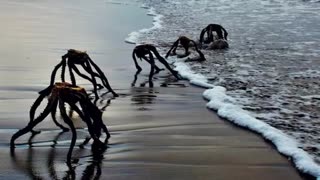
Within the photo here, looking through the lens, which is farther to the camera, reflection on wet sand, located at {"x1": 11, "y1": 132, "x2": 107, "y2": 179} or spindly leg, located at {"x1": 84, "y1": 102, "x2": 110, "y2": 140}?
spindly leg, located at {"x1": 84, "y1": 102, "x2": 110, "y2": 140}

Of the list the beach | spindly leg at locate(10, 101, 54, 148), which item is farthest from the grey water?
spindly leg at locate(10, 101, 54, 148)

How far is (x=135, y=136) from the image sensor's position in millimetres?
5137

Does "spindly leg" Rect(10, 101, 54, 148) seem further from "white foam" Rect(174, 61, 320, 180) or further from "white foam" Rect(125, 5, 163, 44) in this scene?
"white foam" Rect(125, 5, 163, 44)

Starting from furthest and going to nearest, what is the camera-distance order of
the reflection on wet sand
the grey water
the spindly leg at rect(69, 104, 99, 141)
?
the grey water
the spindly leg at rect(69, 104, 99, 141)
the reflection on wet sand

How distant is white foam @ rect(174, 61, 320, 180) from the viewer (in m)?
4.41

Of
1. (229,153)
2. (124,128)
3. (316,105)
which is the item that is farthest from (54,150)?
(316,105)

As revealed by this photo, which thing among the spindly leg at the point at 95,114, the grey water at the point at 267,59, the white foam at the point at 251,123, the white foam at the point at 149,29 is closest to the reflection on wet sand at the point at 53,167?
the spindly leg at the point at 95,114

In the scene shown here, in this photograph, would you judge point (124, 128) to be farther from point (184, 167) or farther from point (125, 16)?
point (125, 16)

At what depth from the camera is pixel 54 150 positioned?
4.54 meters

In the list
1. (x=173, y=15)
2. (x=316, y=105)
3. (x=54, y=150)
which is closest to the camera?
(x=54, y=150)

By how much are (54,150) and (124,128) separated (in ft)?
3.32

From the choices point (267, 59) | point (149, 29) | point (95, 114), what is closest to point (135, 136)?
point (95, 114)

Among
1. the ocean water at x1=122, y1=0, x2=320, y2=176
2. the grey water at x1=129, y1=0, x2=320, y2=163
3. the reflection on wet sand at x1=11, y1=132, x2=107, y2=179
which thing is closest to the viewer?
the reflection on wet sand at x1=11, y1=132, x2=107, y2=179

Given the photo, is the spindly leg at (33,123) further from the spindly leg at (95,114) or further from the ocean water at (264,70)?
the ocean water at (264,70)
